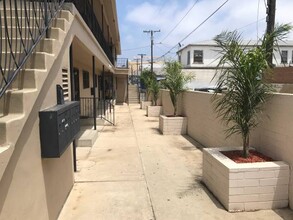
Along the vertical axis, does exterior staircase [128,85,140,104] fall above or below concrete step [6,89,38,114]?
below

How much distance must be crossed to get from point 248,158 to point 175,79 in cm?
626

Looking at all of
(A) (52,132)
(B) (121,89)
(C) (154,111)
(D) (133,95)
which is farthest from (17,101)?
(B) (121,89)

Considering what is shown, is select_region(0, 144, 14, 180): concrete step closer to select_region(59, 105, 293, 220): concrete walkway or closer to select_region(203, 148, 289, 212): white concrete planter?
select_region(59, 105, 293, 220): concrete walkway

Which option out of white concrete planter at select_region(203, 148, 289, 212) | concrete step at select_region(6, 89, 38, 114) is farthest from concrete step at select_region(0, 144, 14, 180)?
white concrete planter at select_region(203, 148, 289, 212)

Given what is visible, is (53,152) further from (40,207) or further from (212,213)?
(212,213)

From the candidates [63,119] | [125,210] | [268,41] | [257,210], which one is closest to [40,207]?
[63,119]

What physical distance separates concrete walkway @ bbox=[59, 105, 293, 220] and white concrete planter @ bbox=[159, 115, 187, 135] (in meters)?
1.76

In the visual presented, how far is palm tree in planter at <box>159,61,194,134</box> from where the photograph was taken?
10078mm

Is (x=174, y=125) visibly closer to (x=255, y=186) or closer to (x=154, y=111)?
(x=154, y=111)

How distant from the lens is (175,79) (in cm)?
1047

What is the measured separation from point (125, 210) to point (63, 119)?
1.51m

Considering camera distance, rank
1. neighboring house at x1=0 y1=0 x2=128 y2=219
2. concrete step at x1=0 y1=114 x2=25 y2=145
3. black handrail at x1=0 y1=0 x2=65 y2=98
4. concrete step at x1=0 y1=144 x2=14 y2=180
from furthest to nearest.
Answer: black handrail at x1=0 y1=0 x2=65 y2=98
neighboring house at x1=0 y1=0 x2=128 y2=219
concrete step at x1=0 y1=114 x2=25 y2=145
concrete step at x1=0 y1=144 x2=14 y2=180

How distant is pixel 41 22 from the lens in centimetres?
382

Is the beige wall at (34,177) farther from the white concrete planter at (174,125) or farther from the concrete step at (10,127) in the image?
the white concrete planter at (174,125)
